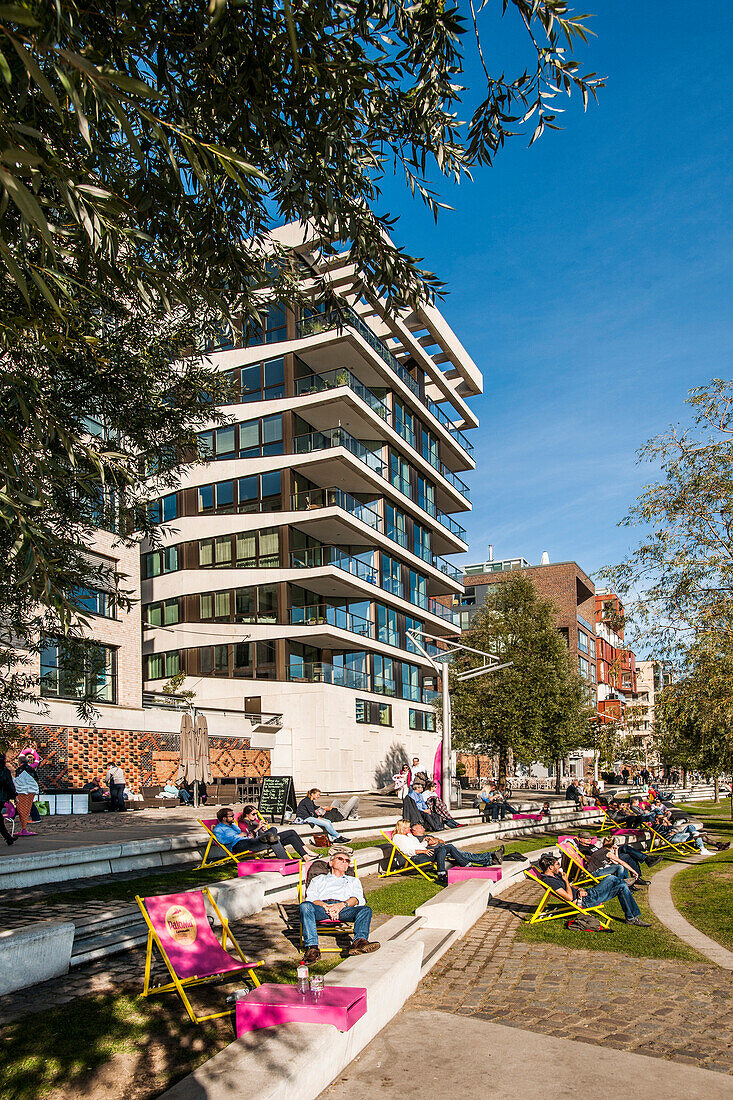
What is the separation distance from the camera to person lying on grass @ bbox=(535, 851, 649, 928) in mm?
10758

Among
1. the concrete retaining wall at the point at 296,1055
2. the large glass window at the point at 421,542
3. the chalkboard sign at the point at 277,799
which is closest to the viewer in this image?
the concrete retaining wall at the point at 296,1055

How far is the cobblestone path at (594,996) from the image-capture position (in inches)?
240

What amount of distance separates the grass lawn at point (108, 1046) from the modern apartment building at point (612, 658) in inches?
521

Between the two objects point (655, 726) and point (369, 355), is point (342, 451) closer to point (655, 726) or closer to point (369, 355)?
point (369, 355)

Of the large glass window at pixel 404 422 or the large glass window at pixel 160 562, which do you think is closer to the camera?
the large glass window at pixel 160 562

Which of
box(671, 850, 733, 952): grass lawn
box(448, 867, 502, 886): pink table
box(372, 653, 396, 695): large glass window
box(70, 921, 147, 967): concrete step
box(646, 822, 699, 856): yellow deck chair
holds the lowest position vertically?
box(646, 822, 699, 856): yellow deck chair

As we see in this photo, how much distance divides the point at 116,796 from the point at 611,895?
47.1 feet

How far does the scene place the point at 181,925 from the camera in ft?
22.6

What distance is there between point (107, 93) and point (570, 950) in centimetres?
914

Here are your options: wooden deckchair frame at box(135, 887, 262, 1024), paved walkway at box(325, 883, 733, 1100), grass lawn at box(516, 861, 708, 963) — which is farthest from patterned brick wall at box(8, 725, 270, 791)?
paved walkway at box(325, 883, 733, 1100)

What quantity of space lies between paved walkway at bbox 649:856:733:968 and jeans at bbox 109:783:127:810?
42.8 ft

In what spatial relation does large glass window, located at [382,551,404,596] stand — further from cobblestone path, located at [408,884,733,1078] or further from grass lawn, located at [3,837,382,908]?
cobblestone path, located at [408,884,733,1078]

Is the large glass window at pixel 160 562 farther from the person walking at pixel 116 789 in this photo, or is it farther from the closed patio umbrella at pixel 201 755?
the person walking at pixel 116 789

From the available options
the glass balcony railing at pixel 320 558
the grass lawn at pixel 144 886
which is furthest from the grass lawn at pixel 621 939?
the glass balcony railing at pixel 320 558
